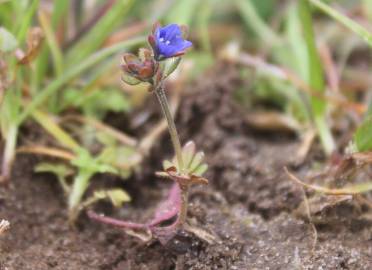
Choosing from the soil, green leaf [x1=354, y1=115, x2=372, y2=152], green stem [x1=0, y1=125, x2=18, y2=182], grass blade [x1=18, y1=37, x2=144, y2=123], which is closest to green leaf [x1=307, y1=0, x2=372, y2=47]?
green leaf [x1=354, y1=115, x2=372, y2=152]

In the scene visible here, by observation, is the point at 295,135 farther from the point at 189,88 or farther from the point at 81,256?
the point at 81,256

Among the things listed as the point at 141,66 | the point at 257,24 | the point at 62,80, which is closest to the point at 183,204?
the point at 141,66

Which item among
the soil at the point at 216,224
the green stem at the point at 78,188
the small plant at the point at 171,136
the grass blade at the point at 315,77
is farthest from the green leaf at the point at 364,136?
the green stem at the point at 78,188

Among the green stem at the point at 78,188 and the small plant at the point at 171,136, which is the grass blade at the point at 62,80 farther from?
the small plant at the point at 171,136

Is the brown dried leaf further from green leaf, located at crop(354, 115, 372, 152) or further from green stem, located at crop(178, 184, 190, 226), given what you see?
green leaf, located at crop(354, 115, 372, 152)

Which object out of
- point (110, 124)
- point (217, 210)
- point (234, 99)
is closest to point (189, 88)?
point (234, 99)

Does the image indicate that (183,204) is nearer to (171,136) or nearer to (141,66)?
(171,136)
